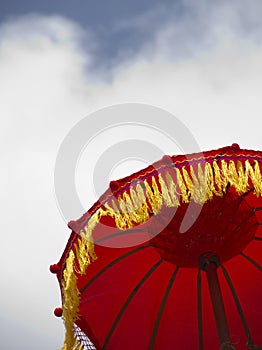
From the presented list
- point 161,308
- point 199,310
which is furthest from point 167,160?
point 199,310

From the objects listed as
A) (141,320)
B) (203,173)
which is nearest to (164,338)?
(141,320)

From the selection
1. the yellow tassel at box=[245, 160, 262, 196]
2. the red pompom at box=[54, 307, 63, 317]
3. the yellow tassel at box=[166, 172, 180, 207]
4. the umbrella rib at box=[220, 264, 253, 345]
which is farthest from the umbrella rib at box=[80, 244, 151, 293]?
the yellow tassel at box=[245, 160, 262, 196]

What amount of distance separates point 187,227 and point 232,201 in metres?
0.43

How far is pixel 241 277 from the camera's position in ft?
15.9

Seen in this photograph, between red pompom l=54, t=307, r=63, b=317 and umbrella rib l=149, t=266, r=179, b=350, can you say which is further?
umbrella rib l=149, t=266, r=179, b=350

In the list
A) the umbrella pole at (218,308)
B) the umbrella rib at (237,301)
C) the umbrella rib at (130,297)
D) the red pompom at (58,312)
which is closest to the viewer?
the umbrella pole at (218,308)

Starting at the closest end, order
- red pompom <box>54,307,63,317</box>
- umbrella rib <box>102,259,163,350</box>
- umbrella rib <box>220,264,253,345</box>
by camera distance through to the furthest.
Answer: red pompom <box>54,307,63,317</box>
umbrella rib <box>102,259,163,350</box>
umbrella rib <box>220,264,253,345</box>

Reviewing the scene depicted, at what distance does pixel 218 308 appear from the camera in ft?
13.3

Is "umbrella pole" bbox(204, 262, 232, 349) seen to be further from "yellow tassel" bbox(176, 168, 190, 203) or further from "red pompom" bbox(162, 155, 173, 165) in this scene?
"red pompom" bbox(162, 155, 173, 165)

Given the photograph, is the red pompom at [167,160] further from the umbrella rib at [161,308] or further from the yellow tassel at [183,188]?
the umbrella rib at [161,308]

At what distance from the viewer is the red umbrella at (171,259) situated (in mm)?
3818

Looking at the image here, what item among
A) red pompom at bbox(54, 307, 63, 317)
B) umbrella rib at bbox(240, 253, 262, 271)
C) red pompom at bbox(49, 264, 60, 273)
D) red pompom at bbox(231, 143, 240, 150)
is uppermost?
red pompom at bbox(231, 143, 240, 150)

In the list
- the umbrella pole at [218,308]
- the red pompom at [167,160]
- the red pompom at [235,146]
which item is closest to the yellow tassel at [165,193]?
the red pompom at [167,160]

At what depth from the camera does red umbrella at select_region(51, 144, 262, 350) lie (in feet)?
12.5
